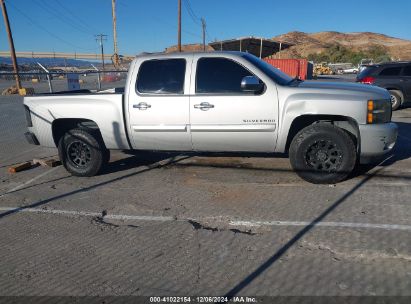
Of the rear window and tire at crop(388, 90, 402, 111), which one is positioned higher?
the rear window

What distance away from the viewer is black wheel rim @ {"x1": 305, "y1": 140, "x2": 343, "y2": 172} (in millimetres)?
5098

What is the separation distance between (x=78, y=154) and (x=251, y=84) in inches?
121

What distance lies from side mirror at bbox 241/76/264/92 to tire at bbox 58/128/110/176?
8.32 feet

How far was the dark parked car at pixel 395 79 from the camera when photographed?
12.4m

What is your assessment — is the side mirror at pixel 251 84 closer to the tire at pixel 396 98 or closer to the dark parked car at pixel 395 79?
the dark parked car at pixel 395 79

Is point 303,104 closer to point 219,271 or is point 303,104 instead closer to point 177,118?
point 177,118

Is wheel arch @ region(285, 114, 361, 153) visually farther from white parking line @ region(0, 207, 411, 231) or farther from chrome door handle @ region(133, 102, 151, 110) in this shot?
chrome door handle @ region(133, 102, 151, 110)

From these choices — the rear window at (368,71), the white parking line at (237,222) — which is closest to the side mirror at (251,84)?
the white parking line at (237,222)

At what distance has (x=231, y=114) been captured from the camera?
5211 millimetres

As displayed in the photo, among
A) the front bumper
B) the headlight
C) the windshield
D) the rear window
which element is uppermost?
the windshield

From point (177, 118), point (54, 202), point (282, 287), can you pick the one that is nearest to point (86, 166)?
point (54, 202)

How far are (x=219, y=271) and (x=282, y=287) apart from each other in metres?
0.55

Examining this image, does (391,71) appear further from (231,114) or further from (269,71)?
(231,114)

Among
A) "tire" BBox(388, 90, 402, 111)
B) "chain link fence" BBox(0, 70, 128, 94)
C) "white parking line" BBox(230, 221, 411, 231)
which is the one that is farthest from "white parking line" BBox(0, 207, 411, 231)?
"tire" BBox(388, 90, 402, 111)
